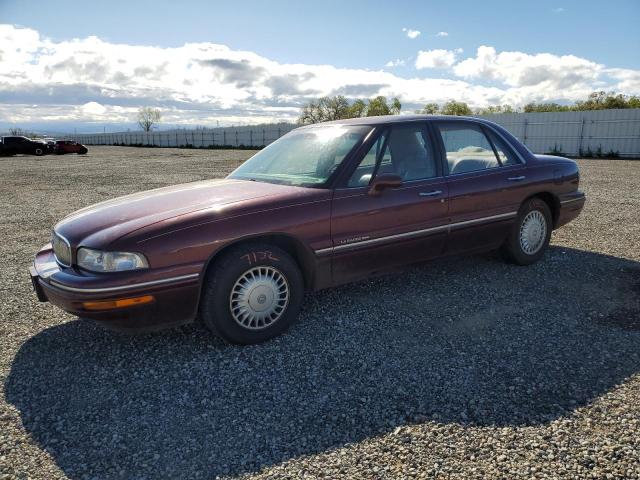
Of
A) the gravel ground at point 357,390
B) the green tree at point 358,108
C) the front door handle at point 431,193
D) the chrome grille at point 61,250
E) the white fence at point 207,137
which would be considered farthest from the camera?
the green tree at point 358,108

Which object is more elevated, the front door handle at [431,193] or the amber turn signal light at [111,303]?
the front door handle at [431,193]

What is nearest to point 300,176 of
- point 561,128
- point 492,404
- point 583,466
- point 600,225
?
point 492,404

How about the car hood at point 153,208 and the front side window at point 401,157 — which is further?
the front side window at point 401,157

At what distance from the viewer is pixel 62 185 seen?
46.6ft

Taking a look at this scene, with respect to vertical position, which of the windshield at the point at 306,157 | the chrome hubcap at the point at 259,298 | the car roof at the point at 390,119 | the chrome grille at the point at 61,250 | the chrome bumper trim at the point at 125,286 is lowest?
the chrome hubcap at the point at 259,298

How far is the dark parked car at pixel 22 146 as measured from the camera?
105 feet

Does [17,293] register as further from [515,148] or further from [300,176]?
[515,148]

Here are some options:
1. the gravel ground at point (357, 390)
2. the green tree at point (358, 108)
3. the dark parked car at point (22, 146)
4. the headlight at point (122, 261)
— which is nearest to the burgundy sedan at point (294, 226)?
the headlight at point (122, 261)

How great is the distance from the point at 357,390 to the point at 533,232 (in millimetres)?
3152

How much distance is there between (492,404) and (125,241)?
2368mm

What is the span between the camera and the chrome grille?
337 cm

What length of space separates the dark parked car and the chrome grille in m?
33.8

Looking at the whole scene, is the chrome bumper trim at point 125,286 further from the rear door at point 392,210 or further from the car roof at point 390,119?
the car roof at point 390,119

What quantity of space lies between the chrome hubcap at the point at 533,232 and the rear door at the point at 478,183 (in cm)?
27
